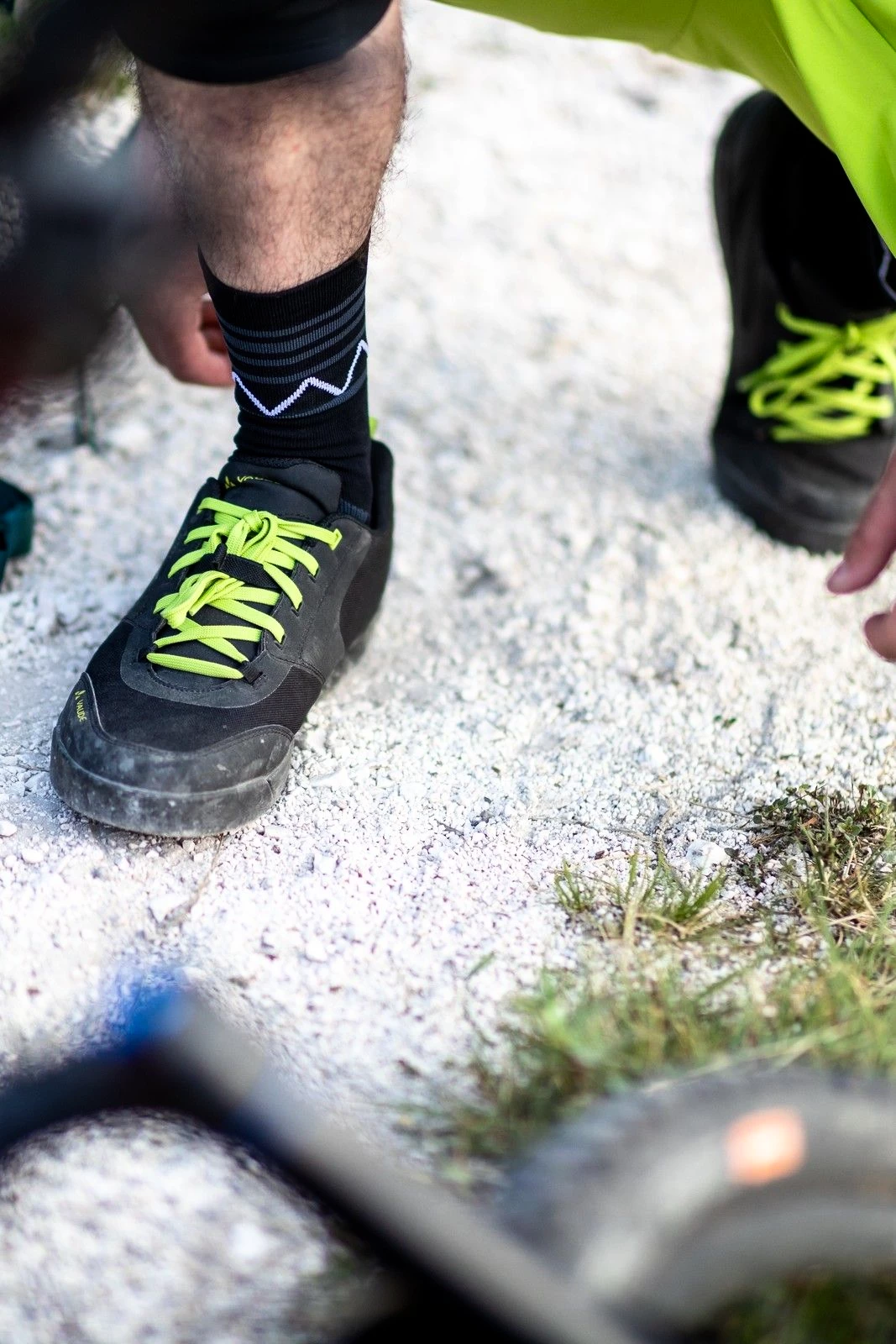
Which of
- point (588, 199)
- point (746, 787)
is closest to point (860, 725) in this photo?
point (746, 787)

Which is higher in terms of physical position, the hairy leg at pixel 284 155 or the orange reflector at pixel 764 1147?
the hairy leg at pixel 284 155

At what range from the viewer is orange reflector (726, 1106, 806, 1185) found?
2.48 ft

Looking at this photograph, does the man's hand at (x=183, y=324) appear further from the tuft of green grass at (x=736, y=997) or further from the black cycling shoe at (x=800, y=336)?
the tuft of green grass at (x=736, y=997)

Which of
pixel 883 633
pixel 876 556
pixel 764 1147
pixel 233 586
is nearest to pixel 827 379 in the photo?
pixel 876 556

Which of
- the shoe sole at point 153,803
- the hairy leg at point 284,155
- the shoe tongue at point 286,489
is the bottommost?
the shoe sole at point 153,803

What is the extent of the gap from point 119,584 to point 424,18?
78.8 inches

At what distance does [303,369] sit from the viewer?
1296mm

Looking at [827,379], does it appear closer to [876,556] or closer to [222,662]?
[876,556]

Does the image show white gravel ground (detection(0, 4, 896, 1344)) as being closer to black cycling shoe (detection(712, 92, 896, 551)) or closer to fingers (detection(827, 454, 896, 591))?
black cycling shoe (detection(712, 92, 896, 551))

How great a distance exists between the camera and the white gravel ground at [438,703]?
0.95 meters

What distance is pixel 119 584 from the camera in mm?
1631

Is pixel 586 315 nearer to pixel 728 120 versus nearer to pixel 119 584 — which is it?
pixel 728 120

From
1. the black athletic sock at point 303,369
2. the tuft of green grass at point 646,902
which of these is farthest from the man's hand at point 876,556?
the black athletic sock at point 303,369

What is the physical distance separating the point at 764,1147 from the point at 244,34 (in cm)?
104
